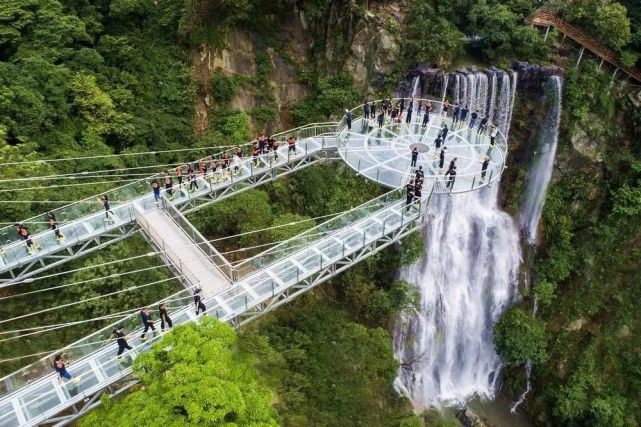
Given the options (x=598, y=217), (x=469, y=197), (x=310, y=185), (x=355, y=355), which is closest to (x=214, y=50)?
(x=310, y=185)

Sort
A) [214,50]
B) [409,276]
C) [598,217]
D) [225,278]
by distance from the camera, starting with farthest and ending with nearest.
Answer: [598,217]
[214,50]
[409,276]
[225,278]

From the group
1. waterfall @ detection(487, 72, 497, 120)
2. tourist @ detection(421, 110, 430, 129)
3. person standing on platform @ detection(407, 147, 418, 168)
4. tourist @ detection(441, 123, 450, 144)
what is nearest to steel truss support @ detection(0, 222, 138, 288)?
person standing on platform @ detection(407, 147, 418, 168)

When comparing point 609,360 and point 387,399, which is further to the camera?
point 609,360

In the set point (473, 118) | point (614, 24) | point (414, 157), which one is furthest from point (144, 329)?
point (614, 24)

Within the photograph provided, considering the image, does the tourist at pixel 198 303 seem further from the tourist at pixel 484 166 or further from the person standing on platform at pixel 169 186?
the tourist at pixel 484 166

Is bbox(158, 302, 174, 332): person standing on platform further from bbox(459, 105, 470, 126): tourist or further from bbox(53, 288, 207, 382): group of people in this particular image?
bbox(459, 105, 470, 126): tourist

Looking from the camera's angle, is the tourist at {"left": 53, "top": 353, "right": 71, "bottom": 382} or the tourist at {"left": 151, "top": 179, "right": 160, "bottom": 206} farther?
the tourist at {"left": 151, "top": 179, "right": 160, "bottom": 206}

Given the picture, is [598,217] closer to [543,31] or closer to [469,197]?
[469,197]
